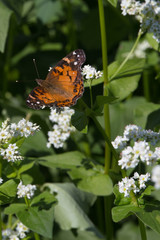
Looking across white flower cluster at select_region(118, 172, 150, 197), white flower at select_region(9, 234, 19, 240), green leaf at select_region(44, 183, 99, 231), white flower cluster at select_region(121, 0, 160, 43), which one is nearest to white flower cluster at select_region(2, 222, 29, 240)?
white flower at select_region(9, 234, 19, 240)

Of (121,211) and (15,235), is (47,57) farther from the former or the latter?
(121,211)

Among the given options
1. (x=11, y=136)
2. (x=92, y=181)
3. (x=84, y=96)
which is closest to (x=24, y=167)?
(x=11, y=136)

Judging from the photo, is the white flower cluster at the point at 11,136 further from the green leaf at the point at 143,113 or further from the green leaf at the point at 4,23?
the green leaf at the point at 143,113

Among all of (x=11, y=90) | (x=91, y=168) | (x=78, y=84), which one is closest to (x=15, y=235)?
(x=91, y=168)

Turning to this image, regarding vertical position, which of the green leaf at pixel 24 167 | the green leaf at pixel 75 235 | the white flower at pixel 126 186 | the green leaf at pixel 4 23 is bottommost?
the green leaf at pixel 75 235

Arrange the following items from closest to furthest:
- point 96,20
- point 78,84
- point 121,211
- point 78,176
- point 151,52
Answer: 1. point 121,211
2. point 78,84
3. point 78,176
4. point 151,52
5. point 96,20

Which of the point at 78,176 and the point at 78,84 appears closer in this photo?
the point at 78,84

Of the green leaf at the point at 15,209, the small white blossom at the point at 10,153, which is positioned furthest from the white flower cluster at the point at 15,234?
the small white blossom at the point at 10,153
